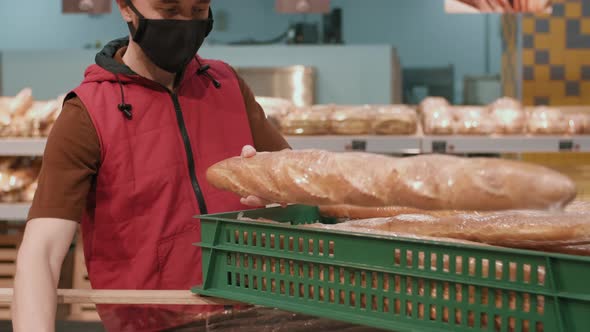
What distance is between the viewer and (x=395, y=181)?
1156 millimetres

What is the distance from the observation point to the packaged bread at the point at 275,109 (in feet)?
11.7

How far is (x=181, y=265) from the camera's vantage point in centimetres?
174

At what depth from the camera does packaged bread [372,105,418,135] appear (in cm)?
351

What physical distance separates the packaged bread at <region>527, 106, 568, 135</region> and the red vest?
2165 millimetres

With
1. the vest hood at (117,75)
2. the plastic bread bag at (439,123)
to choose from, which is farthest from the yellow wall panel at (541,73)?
the vest hood at (117,75)

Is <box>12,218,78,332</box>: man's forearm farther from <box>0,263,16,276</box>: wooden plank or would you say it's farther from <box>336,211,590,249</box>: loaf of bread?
Answer: <box>0,263,16,276</box>: wooden plank

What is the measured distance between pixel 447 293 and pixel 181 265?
794 millimetres

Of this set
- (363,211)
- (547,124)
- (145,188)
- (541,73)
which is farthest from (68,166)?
(541,73)

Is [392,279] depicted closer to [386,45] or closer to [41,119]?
[41,119]

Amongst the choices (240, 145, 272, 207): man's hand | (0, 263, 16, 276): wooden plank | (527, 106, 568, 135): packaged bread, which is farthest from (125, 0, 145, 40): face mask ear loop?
(0, 263, 16, 276): wooden plank

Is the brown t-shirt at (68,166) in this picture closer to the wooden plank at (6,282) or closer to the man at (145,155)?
the man at (145,155)

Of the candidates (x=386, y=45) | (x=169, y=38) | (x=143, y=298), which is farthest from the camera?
(x=386, y=45)

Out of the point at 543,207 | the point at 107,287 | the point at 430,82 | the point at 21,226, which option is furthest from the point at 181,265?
the point at 430,82

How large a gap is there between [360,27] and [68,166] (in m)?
8.66
